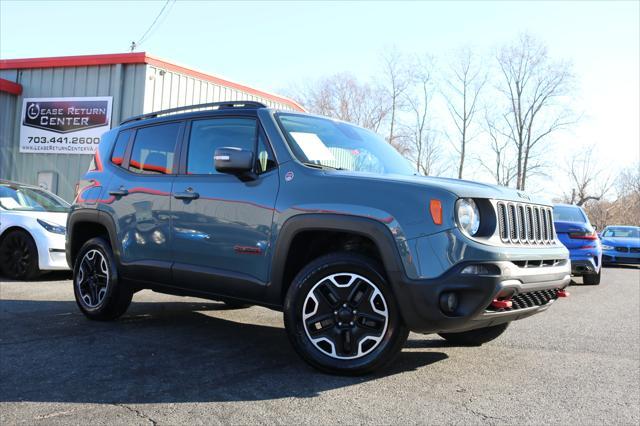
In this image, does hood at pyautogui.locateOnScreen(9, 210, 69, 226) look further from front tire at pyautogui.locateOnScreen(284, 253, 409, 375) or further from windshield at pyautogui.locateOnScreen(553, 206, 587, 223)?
windshield at pyautogui.locateOnScreen(553, 206, 587, 223)

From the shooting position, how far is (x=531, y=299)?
389cm

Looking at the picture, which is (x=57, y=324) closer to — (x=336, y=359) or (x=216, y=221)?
(x=216, y=221)

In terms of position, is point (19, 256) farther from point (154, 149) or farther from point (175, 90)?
point (175, 90)

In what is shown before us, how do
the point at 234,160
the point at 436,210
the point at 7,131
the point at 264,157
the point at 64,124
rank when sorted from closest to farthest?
the point at 436,210, the point at 234,160, the point at 264,157, the point at 64,124, the point at 7,131

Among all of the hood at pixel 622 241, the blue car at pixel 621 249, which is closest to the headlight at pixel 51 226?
the blue car at pixel 621 249

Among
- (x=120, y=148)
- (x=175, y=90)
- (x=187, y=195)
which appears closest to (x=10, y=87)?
(x=175, y=90)

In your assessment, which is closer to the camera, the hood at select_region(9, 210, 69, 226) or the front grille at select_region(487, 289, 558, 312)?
the front grille at select_region(487, 289, 558, 312)

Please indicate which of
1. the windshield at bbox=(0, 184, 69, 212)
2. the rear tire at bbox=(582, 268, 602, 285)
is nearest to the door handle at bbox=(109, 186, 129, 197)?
the windshield at bbox=(0, 184, 69, 212)

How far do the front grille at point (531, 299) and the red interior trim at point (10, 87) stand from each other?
16.5m

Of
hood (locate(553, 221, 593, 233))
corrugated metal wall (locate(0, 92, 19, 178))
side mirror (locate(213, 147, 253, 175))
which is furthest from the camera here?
corrugated metal wall (locate(0, 92, 19, 178))

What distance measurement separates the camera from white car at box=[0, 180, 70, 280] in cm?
831

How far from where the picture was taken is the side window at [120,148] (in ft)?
18.4

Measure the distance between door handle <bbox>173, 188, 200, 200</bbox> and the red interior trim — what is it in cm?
1419

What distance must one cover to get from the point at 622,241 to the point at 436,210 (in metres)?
17.3
